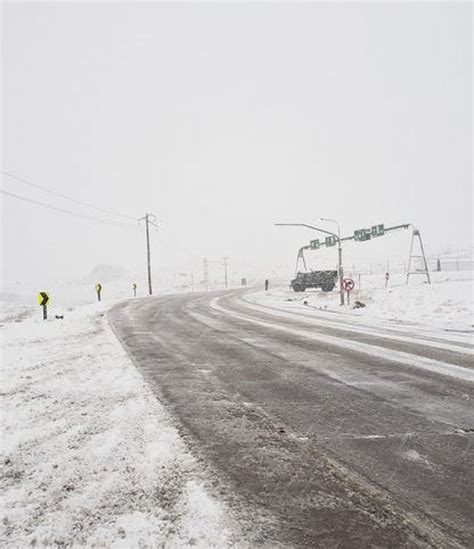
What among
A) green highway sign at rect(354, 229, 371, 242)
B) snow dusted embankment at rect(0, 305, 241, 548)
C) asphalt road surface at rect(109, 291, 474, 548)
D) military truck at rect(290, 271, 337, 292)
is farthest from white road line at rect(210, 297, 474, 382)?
military truck at rect(290, 271, 337, 292)

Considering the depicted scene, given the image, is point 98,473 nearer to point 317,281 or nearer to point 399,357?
point 399,357

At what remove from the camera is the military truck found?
40969 millimetres

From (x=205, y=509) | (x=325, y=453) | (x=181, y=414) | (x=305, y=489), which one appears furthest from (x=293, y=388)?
(x=205, y=509)

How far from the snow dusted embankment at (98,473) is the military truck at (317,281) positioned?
118 ft

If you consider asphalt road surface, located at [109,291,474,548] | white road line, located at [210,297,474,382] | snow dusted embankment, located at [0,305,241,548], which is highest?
snow dusted embankment, located at [0,305,241,548]

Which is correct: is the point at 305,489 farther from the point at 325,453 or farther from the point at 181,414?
the point at 181,414

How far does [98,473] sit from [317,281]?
129ft

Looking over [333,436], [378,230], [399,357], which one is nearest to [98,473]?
[333,436]

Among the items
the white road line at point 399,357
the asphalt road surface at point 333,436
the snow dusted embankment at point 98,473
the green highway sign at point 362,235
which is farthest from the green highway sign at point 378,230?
the snow dusted embankment at point 98,473

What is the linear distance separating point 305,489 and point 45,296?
1491cm

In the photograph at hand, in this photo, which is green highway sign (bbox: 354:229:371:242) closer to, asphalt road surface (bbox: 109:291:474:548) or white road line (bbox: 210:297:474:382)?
white road line (bbox: 210:297:474:382)

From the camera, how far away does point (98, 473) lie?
2996 millimetres

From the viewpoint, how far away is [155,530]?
2.27 m

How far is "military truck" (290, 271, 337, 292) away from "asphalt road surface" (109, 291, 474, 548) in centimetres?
3264
